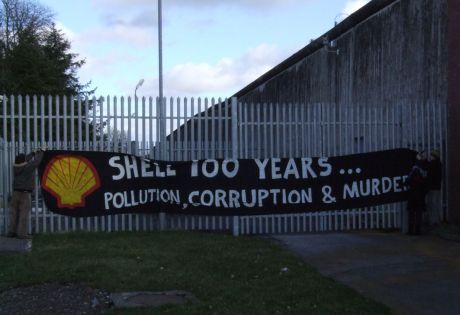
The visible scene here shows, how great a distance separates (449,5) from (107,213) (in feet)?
28.0

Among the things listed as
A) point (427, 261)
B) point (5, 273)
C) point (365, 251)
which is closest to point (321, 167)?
point (365, 251)

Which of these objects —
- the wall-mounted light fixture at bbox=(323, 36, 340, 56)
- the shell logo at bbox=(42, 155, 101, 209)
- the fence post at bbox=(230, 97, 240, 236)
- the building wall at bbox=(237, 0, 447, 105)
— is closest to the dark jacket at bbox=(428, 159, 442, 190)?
the building wall at bbox=(237, 0, 447, 105)

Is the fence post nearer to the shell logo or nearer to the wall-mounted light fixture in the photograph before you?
the shell logo

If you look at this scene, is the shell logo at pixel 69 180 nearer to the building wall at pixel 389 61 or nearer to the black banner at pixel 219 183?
the black banner at pixel 219 183

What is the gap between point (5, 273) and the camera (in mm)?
8734

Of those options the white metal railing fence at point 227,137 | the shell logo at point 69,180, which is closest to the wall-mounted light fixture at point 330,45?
the white metal railing fence at point 227,137

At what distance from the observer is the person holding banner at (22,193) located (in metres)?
11.7

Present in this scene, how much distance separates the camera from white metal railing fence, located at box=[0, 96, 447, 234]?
485 inches

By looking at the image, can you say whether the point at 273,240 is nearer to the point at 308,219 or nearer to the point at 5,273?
the point at 308,219

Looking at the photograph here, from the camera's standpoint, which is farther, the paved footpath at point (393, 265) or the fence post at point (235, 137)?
the fence post at point (235, 137)

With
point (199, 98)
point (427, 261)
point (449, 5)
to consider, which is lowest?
point (427, 261)

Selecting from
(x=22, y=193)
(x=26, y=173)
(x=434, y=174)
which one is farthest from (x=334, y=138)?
(x=22, y=193)

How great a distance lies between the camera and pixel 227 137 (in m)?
12.8

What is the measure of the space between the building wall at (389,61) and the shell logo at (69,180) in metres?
7.24
